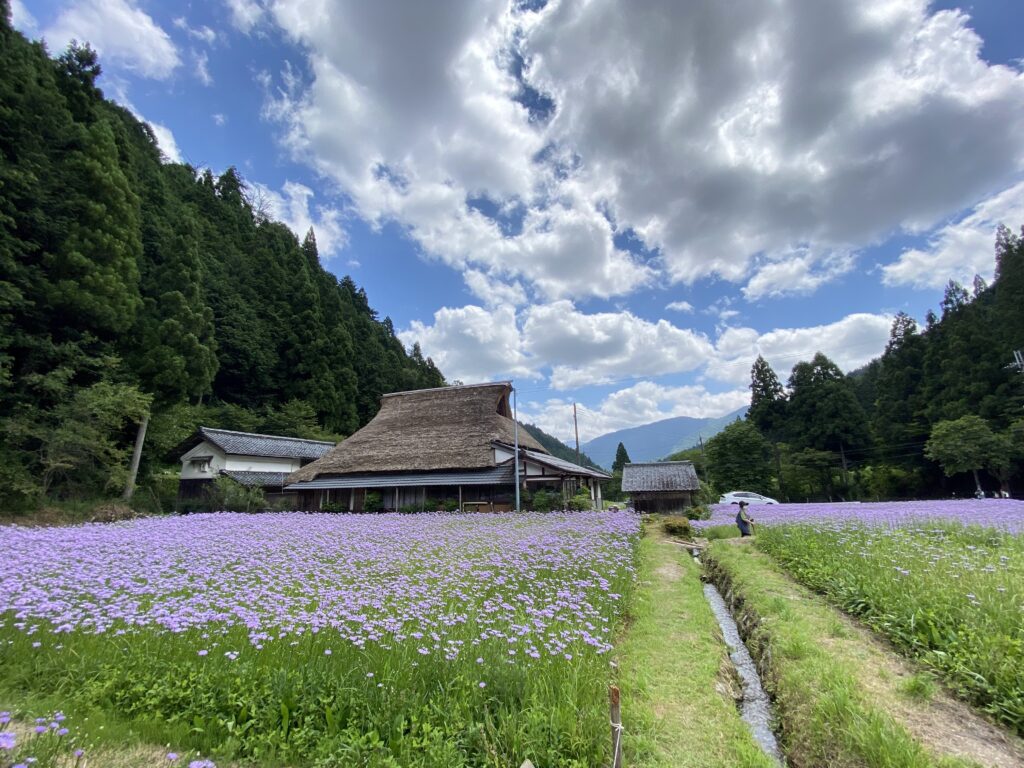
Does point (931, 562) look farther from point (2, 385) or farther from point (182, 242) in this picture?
point (182, 242)

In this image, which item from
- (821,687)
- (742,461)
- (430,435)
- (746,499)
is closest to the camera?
(821,687)

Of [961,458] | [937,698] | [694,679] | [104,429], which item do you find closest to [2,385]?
[104,429]

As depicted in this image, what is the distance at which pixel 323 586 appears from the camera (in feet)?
15.9

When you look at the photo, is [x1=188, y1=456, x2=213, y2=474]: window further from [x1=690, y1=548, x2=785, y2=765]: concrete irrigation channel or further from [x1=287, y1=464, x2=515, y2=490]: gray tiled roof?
[x1=690, y1=548, x2=785, y2=765]: concrete irrigation channel

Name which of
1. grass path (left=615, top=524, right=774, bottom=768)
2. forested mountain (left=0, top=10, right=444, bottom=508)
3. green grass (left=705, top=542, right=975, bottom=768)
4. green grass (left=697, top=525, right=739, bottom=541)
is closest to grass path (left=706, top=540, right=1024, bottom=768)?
green grass (left=705, top=542, right=975, bottom=768)

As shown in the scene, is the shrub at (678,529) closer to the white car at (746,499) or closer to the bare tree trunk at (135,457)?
the white car at (746,499)

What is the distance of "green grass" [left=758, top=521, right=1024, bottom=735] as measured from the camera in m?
3.34

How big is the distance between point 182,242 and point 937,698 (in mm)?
28651

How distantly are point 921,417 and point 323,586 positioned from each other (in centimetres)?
4389

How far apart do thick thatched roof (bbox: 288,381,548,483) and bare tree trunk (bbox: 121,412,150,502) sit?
252 inches

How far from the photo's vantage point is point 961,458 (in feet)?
86.1

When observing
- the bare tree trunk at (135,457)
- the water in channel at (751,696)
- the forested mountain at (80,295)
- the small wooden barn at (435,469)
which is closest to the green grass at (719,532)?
the small wooden barn at (435,469)

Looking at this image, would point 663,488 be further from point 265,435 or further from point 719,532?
→ point 265,435

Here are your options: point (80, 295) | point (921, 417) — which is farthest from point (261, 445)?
point (921, 417)
